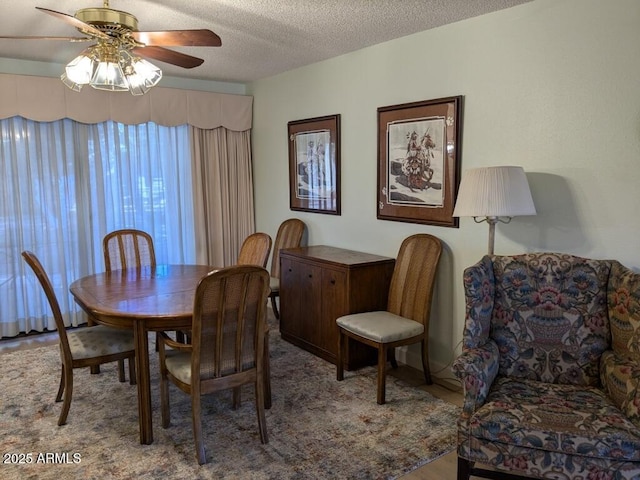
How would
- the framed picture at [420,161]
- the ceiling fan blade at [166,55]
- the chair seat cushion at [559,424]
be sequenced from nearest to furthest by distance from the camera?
1. the chair seat cushion at [559,424]
2. the ceiling fan blade at [166,55]
3. the framed picture at [420,161]

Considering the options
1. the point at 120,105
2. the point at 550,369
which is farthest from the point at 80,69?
the point at 550,369

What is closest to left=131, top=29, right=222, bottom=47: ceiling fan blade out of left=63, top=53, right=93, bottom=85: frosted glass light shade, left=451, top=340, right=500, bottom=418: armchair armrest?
left=63, top=53, right=93, bottom=85: frosted glass light shade

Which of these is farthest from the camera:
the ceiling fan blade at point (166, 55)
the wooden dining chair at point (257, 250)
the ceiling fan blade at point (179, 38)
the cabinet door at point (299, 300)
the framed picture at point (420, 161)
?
the cabinet door at point (299, 300)

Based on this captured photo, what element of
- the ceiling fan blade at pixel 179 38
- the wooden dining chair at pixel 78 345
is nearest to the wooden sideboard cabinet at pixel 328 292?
the wooden dining chair at pixel 78 345

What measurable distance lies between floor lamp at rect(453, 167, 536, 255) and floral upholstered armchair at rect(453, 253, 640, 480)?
0.82 ft

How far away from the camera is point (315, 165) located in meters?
4.52

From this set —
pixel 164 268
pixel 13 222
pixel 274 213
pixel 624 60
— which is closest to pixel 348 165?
pixel 274 213

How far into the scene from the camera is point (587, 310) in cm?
238

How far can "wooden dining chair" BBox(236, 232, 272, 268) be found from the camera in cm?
366

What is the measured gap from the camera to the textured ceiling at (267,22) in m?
2.84

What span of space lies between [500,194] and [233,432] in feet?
6.37

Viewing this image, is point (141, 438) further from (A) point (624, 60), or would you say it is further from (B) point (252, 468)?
(A) point (624, 60)

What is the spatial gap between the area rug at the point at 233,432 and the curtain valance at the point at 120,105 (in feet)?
7.23

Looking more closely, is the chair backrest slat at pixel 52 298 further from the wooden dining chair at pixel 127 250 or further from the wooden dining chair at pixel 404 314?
the wooden dining chair at pixel 404 314
